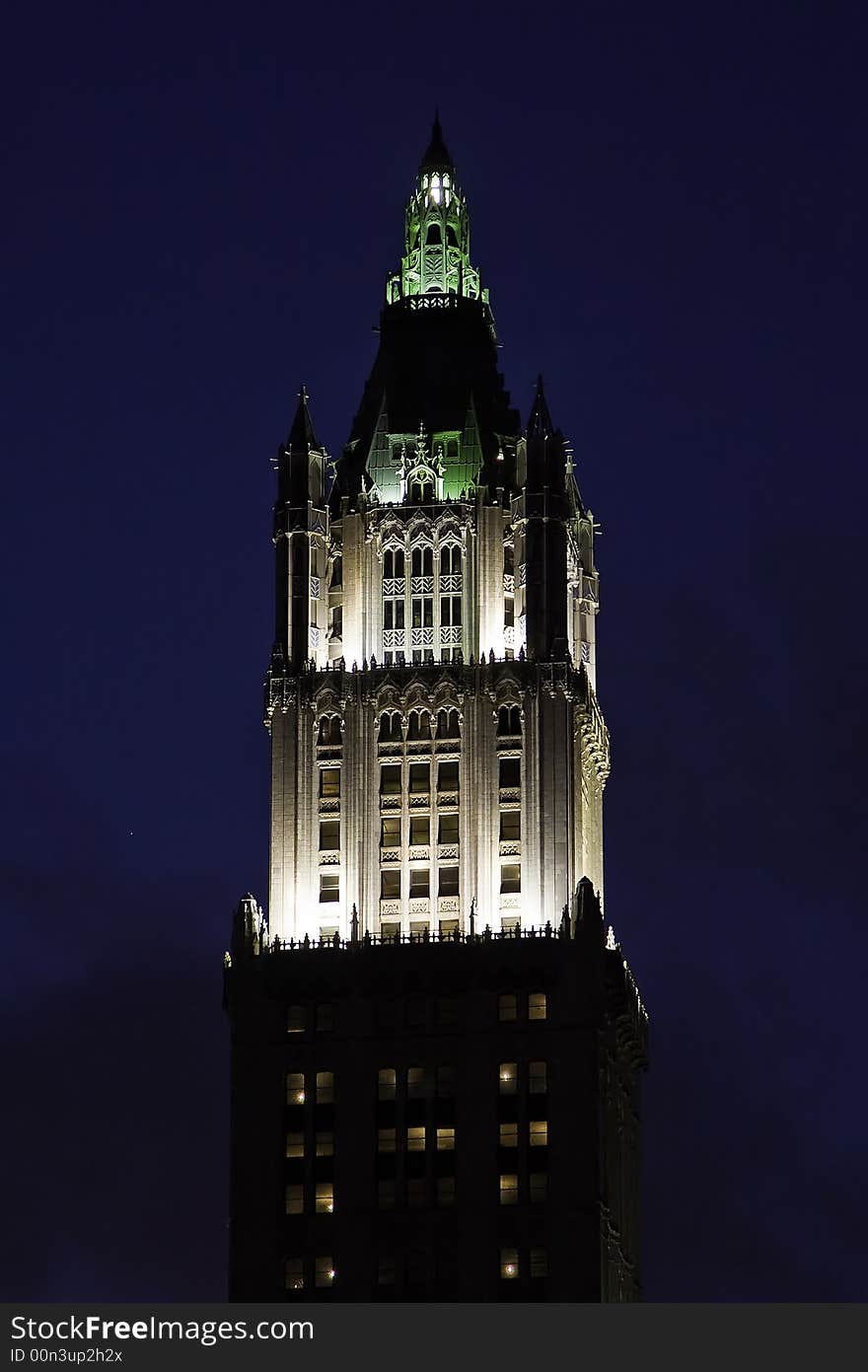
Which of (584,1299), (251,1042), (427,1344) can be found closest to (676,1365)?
(427,1344)

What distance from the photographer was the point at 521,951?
19488cm

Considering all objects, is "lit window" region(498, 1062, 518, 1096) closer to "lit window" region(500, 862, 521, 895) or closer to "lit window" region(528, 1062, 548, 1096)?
"lit window" region(528, 1062, 548, 1096)

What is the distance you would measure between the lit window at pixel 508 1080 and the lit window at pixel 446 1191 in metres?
5.35

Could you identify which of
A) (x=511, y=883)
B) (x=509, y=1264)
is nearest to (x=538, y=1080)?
(x=509, y=1264)

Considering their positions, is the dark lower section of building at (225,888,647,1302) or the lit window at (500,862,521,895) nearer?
the dark lower section of building at (225,888,647,1302)

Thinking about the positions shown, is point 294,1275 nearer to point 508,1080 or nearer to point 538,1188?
point 538,1188

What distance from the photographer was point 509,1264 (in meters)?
190

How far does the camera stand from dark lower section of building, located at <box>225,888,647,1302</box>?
19025cm

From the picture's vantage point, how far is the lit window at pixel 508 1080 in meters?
193

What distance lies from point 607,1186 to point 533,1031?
9.41 meters

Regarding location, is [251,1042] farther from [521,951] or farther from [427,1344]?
[427,1344]

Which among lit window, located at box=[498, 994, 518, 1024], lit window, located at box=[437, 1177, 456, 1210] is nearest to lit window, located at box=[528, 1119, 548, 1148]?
lit window, located at box=[437, 1177, 456, 1210]

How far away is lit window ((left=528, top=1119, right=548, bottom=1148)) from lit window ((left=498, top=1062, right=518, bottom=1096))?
6.74 feet

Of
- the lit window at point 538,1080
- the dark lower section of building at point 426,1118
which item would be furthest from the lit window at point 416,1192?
the lit window at point 538,1080
